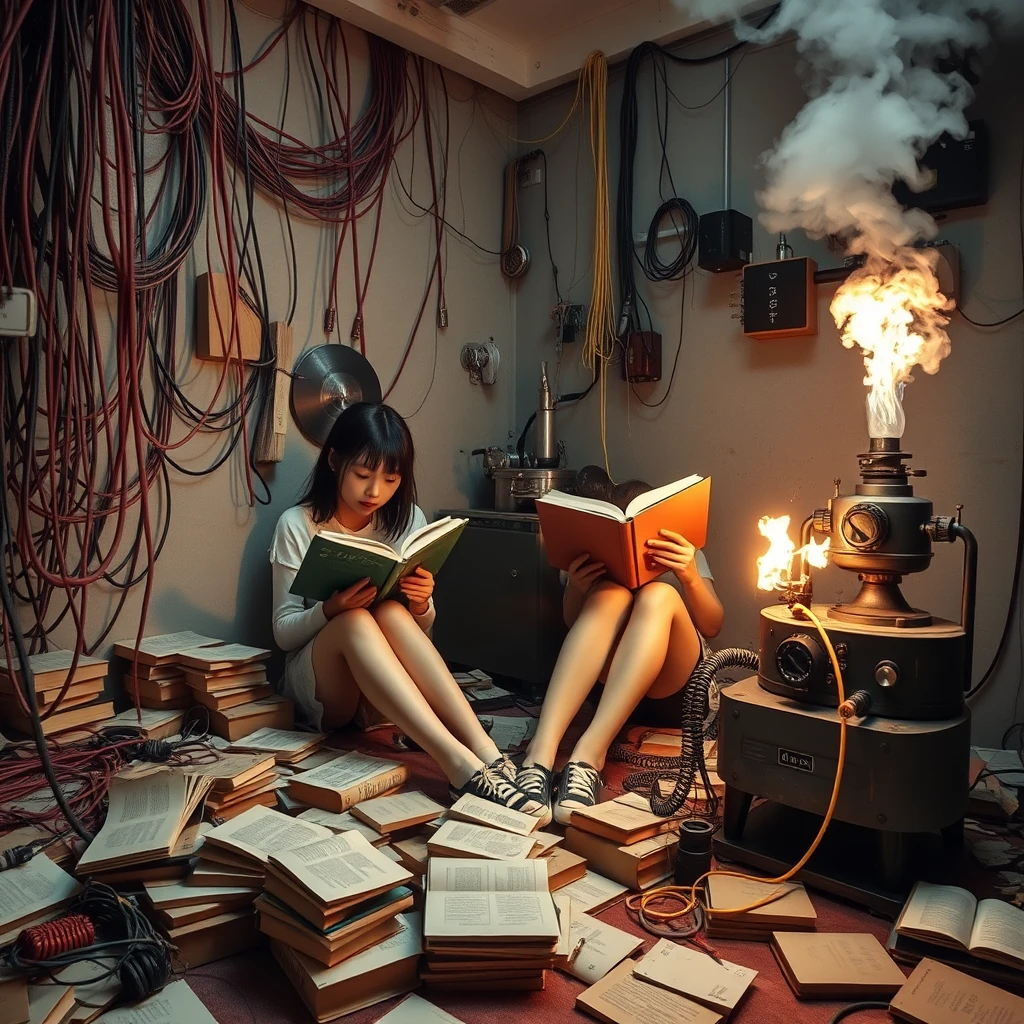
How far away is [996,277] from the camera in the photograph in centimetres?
223

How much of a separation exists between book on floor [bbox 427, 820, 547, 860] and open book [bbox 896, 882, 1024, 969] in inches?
24.7

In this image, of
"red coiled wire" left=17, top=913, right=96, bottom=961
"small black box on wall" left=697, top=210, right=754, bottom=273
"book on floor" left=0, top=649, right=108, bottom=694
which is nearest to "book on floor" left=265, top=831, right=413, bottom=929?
"red coiled wire" left=17, top=913, right=96, bottom=961

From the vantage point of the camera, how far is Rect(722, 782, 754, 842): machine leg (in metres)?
1.63

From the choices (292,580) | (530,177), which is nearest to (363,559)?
(292,580)

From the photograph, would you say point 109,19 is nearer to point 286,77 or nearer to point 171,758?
point 286,77

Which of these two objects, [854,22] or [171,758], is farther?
[854,22]

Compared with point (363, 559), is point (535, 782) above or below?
below

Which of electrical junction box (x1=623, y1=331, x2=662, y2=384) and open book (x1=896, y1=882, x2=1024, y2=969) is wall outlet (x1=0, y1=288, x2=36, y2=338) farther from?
open book (x1=896, y1=882, x2=1024, y2=969)

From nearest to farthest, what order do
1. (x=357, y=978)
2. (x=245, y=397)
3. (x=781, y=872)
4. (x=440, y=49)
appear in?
(x=357, y=978) < (x=781, y=872) < (x=245, y=397) < (x=440, y=49)

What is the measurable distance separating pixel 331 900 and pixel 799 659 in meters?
0.90

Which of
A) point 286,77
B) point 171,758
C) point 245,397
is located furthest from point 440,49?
point 171,758

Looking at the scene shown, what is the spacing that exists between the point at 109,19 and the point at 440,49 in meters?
1.21

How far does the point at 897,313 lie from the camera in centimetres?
195

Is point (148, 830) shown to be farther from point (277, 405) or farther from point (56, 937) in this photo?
point (277, 405)
